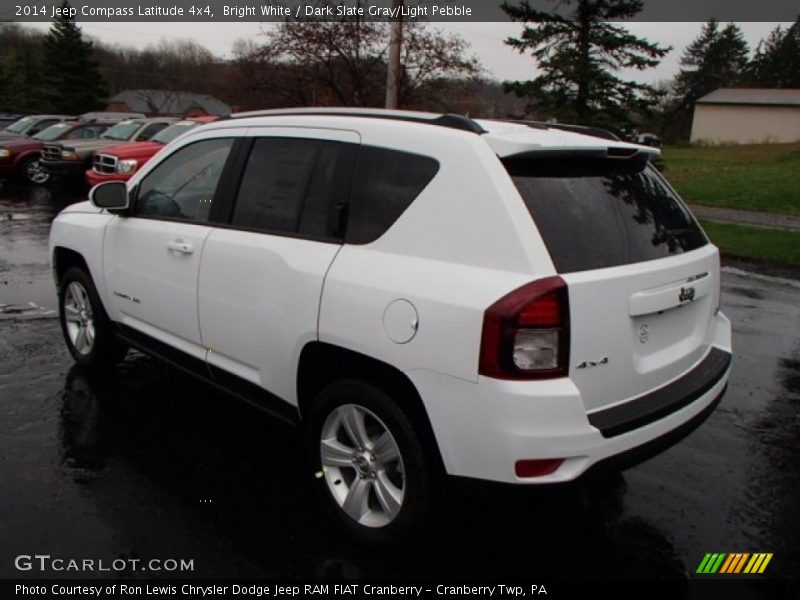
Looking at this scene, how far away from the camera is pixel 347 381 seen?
9.80 ft

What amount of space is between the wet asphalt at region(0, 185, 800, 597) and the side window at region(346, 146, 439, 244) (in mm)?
1198

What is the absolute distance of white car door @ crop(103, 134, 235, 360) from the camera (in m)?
3.85

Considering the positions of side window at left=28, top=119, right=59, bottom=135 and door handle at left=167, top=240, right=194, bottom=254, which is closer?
door handle at left=167, top=240, right=194, bottom=254

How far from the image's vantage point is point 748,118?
67.8 meters

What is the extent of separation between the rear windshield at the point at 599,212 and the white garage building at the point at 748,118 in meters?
68.0

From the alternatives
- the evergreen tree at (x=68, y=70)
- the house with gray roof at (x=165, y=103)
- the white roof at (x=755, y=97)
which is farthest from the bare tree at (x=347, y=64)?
the house with gray roof at (x=165, y=103)

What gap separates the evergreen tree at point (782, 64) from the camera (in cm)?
8362

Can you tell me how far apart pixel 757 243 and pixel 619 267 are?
10.7 metres

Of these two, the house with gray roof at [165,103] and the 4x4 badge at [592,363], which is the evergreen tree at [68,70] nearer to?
the house with gray roof at [165,103]

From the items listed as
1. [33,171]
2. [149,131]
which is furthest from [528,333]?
[33,171]

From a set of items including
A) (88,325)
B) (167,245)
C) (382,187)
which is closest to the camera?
(382,187)

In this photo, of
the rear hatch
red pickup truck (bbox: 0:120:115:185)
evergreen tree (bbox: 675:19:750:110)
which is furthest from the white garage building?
the rear hatch
